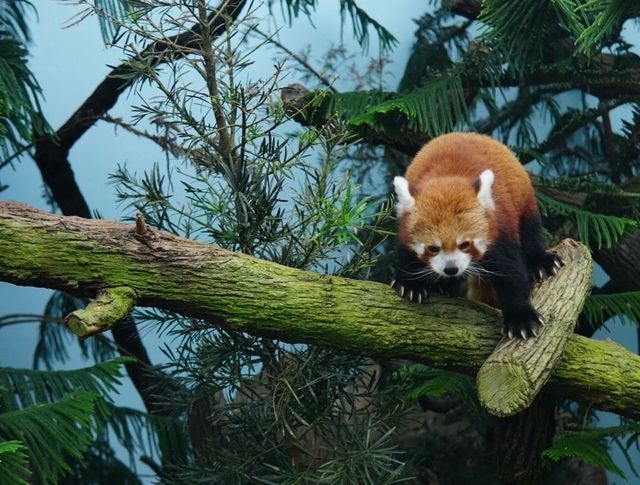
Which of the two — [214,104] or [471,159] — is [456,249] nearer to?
[471,159]

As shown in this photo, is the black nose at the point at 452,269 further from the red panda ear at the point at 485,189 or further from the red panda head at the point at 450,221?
the red panda ear at the point at 485,189

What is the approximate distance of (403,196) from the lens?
1.99m

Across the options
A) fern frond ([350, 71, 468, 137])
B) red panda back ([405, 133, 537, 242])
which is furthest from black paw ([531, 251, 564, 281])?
fern frond ([350, 71, 468, 137])

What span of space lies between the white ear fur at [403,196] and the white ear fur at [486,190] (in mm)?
158

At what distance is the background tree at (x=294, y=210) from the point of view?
1.86 m

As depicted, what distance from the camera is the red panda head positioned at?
1.95 metres

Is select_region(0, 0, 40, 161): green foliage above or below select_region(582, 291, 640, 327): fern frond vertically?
above

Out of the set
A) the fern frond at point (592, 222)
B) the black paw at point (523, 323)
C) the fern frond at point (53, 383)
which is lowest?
the fern frond at point (53, 383)

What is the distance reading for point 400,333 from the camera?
1820 mm

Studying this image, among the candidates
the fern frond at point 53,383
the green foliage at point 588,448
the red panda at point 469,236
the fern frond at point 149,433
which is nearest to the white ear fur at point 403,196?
the red panda at point 469,236

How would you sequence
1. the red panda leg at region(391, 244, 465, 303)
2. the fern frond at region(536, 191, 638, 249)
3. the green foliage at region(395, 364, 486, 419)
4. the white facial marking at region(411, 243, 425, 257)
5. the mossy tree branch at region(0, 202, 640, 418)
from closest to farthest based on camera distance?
the mossy tree branch at region(0, 202, 640, 418), the red panda leg at region(391, 244, 465, 303), the white facial marking at region(411, 243, 425, 257), the green foliage at region(395, 364, 486, 419), the fern frond at region(536, 191, 638, 249)

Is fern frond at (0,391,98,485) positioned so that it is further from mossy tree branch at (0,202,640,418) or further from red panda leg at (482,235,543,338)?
red panda leg at (482,235,543,338)

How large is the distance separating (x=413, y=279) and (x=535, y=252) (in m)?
0.40

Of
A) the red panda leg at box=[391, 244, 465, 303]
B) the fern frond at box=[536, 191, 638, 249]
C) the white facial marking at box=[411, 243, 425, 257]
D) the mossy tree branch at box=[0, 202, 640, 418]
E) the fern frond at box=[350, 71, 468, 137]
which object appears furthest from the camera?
the fern frond at box=[350, 71, 468, 137]
